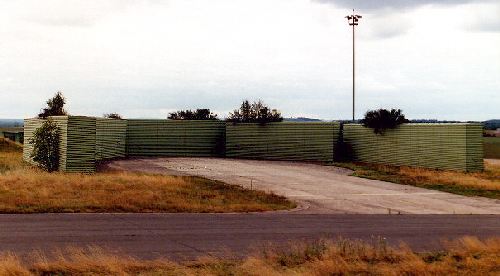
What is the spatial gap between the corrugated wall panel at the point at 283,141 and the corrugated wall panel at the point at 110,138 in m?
8.64

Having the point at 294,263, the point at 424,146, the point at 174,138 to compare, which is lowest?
the point at 294,263

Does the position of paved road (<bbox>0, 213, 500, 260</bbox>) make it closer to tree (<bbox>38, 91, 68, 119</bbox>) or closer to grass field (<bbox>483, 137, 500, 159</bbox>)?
tree (<bbox>38, 91, 68, 119</bbox>)

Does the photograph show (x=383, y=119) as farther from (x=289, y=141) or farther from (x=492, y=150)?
(x=492, y=150)

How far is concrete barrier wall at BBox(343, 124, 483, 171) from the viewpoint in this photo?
38531 mm

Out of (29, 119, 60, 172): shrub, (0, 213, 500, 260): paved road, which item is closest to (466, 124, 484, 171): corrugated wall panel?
(0, 213, 500, 260): paved road

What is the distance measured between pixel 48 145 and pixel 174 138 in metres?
16.3

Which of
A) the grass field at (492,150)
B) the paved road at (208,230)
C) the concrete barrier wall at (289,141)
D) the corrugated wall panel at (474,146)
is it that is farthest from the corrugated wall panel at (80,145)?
the grass field at (492,150)

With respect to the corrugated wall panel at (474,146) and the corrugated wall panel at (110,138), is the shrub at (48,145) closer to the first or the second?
the corrugated wall panel at (110,138)

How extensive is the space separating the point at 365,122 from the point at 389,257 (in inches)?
1326

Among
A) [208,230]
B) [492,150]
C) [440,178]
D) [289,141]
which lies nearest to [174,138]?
[289,141]

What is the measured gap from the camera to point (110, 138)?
136 feet

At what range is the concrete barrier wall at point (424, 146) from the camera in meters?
38.5

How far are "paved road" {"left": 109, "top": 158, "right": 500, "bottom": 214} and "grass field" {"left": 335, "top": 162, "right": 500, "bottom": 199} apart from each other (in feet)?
4.42

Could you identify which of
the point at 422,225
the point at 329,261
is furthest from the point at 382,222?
the point at 329,261
